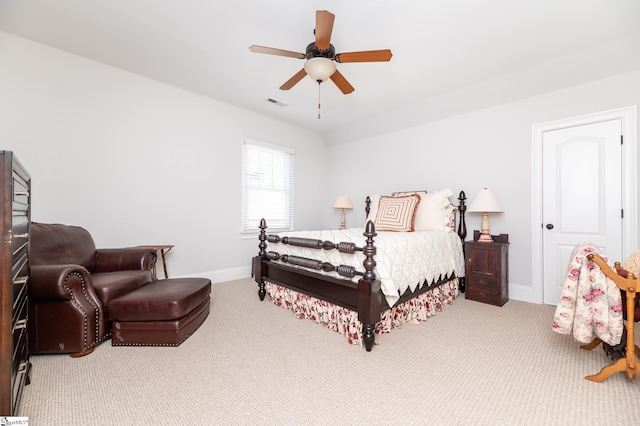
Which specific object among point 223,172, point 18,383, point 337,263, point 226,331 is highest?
point 223,172

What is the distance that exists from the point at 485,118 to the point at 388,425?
12.5ft

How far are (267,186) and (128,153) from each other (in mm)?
2029

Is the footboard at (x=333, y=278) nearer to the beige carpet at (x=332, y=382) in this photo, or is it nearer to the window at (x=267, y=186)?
the beige carpet at (x=332, y=382)

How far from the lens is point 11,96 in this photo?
2570 millimetres

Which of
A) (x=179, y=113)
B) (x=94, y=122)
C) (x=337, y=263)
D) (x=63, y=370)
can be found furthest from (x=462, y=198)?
(x=94, y=122)

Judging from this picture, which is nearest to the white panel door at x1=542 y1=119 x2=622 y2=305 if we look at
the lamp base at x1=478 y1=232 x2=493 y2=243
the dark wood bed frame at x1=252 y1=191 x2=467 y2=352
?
the lamp base at x1=478 y1=232 x2=493 y2=243

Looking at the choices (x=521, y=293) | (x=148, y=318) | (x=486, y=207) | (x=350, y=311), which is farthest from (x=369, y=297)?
(x=521, y=293)

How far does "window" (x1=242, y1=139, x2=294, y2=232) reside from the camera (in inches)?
174

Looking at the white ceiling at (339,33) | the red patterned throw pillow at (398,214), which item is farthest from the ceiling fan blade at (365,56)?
the red patterned throw pillow at (398,214)

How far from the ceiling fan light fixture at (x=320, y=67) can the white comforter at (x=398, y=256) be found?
1.47 meters

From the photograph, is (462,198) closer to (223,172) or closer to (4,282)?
(223,172)

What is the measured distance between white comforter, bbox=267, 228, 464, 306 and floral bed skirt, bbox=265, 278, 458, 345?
0.66 ft

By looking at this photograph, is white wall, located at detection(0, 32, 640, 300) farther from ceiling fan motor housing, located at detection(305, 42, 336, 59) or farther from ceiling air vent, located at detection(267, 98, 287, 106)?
ceiling fan motor housing, located at detection(305, 42, 336, 59)

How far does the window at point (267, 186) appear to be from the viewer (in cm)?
441
